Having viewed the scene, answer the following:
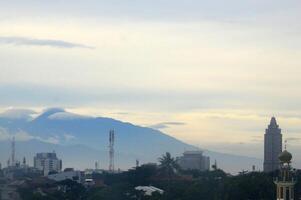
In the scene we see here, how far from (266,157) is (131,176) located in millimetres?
67908

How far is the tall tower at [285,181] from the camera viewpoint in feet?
86.8

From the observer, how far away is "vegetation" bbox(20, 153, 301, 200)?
66.9m

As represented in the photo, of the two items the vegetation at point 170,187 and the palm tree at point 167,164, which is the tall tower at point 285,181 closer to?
the vegetation at point 170,187

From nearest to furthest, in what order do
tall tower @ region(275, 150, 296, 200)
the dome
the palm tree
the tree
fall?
1. tall tower @ region(275, 150, 296, 200)
2. the dome
3. the tree
4. the palm tree

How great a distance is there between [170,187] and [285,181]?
55.9 meters

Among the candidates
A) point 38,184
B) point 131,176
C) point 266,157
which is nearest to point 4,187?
point 38,184

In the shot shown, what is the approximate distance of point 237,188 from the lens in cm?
6744

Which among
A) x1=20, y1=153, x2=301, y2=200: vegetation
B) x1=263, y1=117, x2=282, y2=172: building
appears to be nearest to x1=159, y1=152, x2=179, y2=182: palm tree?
x1=20, y1=153, x2=301, y2=200: vegetation

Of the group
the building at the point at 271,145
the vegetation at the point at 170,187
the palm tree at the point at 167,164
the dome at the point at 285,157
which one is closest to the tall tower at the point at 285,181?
the dome at the point at 285,157

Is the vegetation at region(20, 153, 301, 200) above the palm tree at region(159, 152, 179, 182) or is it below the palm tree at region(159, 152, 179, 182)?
below

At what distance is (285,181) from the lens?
87.5 feet

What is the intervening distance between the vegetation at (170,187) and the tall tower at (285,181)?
36.2 m

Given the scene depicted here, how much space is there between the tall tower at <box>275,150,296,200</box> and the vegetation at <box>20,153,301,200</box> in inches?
1425

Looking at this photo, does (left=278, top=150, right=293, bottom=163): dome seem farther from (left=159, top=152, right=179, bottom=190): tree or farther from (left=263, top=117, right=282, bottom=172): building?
(left=263, top=117, right=282, bottom=172): building
